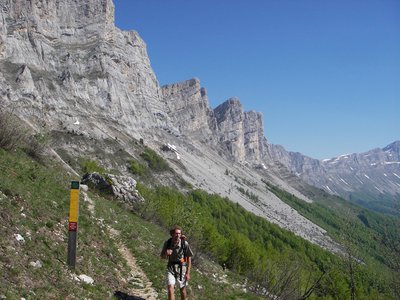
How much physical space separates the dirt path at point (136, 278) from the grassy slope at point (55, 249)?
0.84ft

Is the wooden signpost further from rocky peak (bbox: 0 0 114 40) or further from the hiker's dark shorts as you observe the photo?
rocky peak (bbox: 0 0 114 40)

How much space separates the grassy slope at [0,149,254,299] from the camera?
33.1 feet

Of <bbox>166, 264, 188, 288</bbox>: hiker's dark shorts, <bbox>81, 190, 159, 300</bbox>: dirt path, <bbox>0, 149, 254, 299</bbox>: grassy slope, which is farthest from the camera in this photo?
<bbox>81, 190, 159, 300</bbox>: dirt path

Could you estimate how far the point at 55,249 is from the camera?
40.6ft

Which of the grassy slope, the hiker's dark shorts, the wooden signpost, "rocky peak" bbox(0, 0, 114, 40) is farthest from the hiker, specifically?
"rocky peak" bbox(0, 0, 114, 40)

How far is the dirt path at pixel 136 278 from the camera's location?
1338 centimetres

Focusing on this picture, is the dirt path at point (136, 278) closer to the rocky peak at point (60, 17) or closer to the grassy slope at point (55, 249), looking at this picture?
the grassy slope at point (55, 249)

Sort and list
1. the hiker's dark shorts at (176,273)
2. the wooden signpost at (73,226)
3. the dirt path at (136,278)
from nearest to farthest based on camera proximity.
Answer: the wooden signpost at (73,226) → the hiker's dark shorts at (176,273) → the dirt path at (136,278)

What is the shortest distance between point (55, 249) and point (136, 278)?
3.85 metres

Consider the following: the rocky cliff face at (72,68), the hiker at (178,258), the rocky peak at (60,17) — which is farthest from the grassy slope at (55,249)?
the rocky peak at (60,17)

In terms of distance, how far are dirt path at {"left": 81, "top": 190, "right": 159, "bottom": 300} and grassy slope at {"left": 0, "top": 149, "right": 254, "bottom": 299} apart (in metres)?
0.26

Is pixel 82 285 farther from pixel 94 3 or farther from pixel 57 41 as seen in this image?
pixel 94 3

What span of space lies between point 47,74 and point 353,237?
97199 millimetres

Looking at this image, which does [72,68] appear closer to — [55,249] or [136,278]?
[136,278]
